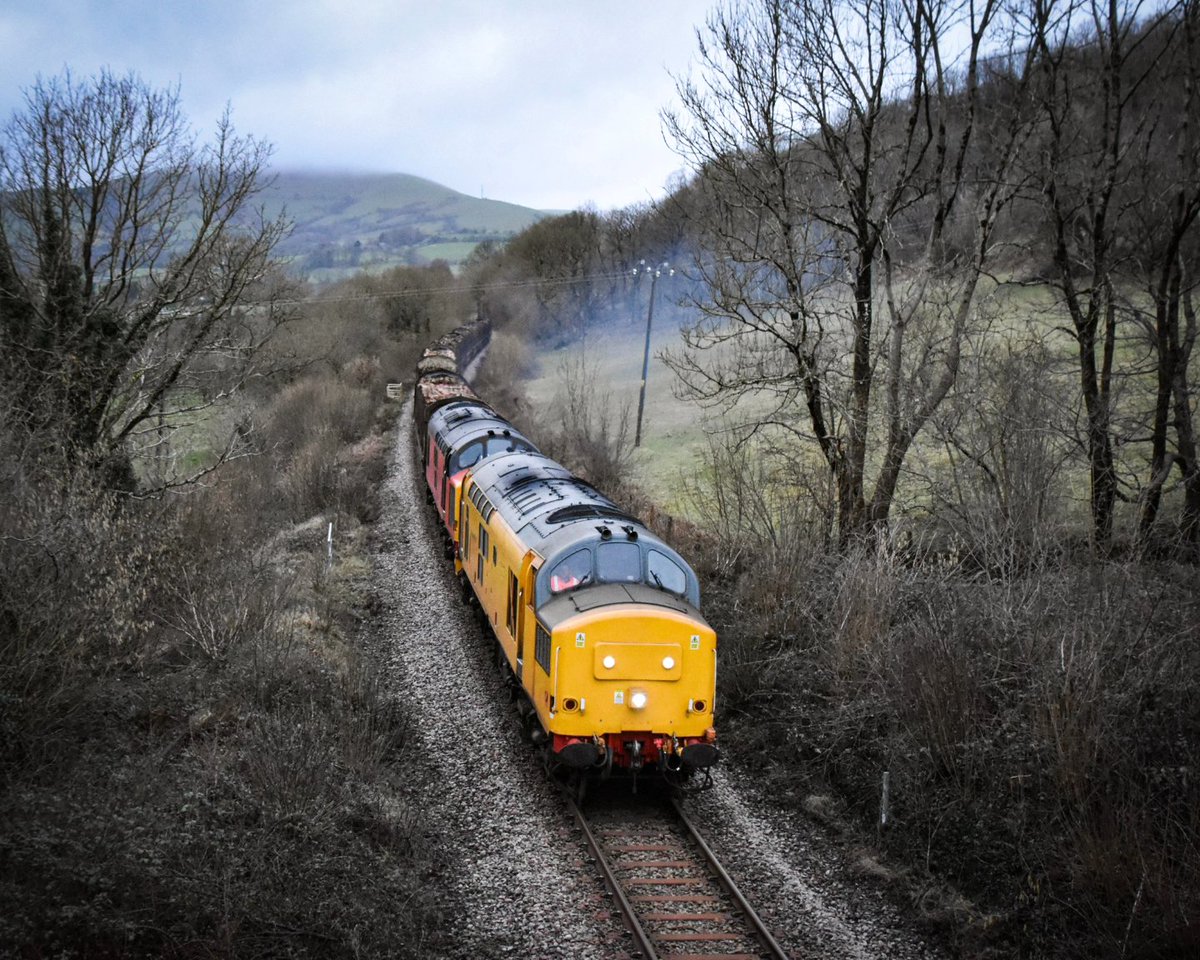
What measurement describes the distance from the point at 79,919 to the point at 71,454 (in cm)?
906

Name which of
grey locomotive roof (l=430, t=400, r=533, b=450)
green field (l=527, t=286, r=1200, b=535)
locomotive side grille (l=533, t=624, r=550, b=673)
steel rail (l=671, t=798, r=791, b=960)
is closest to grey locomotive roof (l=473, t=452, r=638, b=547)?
locomotive side grille (l=533, t=624, r=550, b=673)

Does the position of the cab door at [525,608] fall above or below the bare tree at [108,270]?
below

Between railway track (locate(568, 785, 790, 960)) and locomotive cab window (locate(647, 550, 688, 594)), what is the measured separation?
8.52ft

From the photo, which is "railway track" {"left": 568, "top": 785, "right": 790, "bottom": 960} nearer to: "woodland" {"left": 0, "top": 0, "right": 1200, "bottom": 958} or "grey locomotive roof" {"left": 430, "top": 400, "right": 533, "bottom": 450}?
"woodland" {"left": 0, "top": 0, "right": 1200, "bottom": 958}

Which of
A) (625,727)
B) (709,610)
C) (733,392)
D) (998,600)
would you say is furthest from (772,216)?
(625,727)

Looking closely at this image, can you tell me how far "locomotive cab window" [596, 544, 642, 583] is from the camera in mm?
11102

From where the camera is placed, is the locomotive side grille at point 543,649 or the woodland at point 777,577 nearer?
the woodland at point 777,577

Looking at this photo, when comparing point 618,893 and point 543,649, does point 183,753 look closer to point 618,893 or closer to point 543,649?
point 543,649

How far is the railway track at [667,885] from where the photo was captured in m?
8.44

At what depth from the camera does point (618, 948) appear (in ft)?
27.6

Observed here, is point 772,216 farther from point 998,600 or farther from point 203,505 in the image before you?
point 203,505

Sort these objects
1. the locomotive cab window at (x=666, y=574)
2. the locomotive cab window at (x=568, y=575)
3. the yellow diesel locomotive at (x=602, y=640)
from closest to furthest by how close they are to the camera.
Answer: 1. the yellow diesel locomotive at (x=602, y=640)
2. the locomotive cab window at (x=568, y=575)
3. the locomotive cab window at (x=666, y=574)

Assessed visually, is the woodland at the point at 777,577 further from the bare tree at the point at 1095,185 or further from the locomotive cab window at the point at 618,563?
the locomotive cab window at the point at 618,563

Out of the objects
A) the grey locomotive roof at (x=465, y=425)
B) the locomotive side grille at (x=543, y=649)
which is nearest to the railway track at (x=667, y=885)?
the locomotive side grille at (x=543, y=649)
